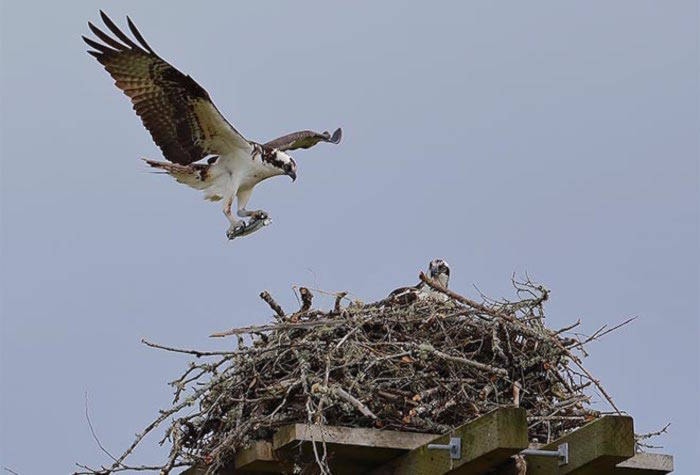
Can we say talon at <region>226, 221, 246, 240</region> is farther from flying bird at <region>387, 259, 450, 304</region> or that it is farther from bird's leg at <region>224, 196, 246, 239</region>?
flying bird at <region>387, 259, 450, 304</region>

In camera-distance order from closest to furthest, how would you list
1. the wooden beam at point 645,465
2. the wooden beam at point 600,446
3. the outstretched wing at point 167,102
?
the wooden beam at point 600,446
the wooden beam at point 645,465
the outstretched wing at point 167,102

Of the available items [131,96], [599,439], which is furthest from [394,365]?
[131,96]

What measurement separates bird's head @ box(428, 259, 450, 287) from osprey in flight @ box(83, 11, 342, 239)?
1.07 m

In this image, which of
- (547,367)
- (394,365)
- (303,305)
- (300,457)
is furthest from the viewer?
(303,305)

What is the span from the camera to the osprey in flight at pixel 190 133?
7484mm

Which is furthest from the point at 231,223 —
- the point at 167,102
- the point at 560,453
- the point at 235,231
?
the point at 560,453

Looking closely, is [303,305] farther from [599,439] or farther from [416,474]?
[599,439]

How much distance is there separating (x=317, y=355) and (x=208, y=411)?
0.51 meters

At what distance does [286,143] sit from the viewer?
8.41m

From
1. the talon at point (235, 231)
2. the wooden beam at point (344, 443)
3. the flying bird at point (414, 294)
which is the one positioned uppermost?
the talon at point (235, 231)

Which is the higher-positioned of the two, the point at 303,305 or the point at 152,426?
the point at 303,305

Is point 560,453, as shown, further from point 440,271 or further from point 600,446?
point 440,271

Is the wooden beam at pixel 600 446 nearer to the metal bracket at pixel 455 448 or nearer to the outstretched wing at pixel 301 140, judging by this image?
the metal bracket at pixel 455 448

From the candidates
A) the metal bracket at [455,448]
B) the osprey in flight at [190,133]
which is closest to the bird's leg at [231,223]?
the osprey in flight at [190,133]
